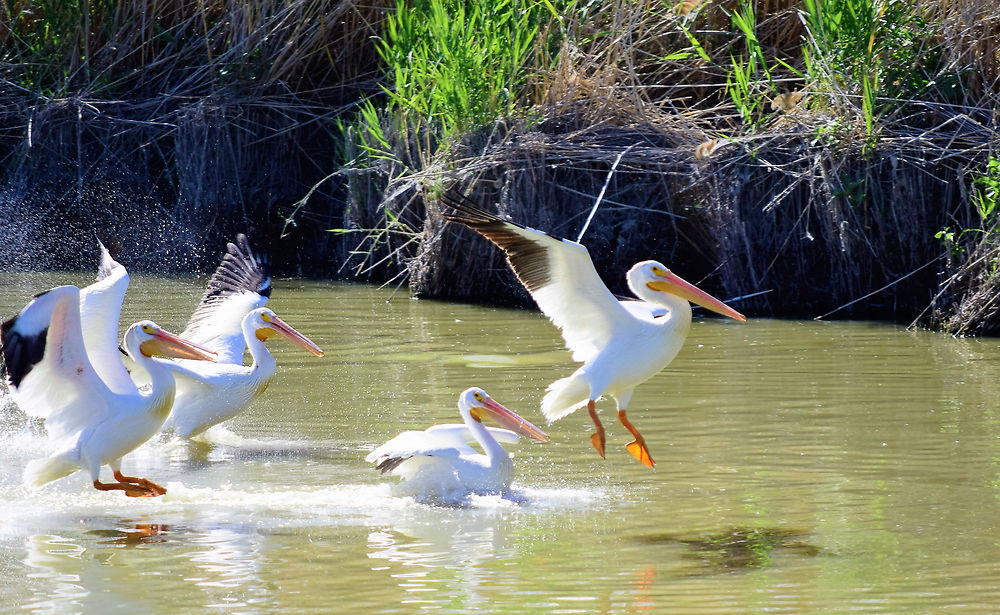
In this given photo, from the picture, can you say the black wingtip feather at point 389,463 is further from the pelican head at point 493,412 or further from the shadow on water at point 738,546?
the shadow on water at point 738,546

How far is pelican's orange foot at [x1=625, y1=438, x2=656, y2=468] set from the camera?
16.8 feet

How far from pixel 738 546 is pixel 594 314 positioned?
4.99 ft

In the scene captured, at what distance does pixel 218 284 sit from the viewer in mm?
7062

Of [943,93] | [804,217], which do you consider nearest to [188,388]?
[804,217]

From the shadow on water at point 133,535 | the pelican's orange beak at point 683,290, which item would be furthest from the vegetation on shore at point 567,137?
the shadow on water at point 133,535

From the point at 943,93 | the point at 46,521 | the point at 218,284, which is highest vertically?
the point at 943,93

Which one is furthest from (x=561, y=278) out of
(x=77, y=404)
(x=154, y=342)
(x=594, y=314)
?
(x=77, y=404)

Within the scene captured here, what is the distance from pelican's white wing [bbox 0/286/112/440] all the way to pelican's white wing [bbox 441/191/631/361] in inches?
56.2

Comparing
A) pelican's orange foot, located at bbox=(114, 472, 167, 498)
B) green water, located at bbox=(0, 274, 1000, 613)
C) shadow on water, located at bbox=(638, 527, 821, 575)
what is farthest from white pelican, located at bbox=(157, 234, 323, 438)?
shadow on water, located at bbox=(638, 527, 821, 575)

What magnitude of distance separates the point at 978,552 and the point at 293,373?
414 cm

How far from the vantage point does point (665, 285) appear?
5574 millimetres

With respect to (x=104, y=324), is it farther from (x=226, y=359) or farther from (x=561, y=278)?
(x=561, y=278)

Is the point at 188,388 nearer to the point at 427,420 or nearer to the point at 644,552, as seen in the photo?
the point at 427,420

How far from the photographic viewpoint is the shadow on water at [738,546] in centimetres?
405
